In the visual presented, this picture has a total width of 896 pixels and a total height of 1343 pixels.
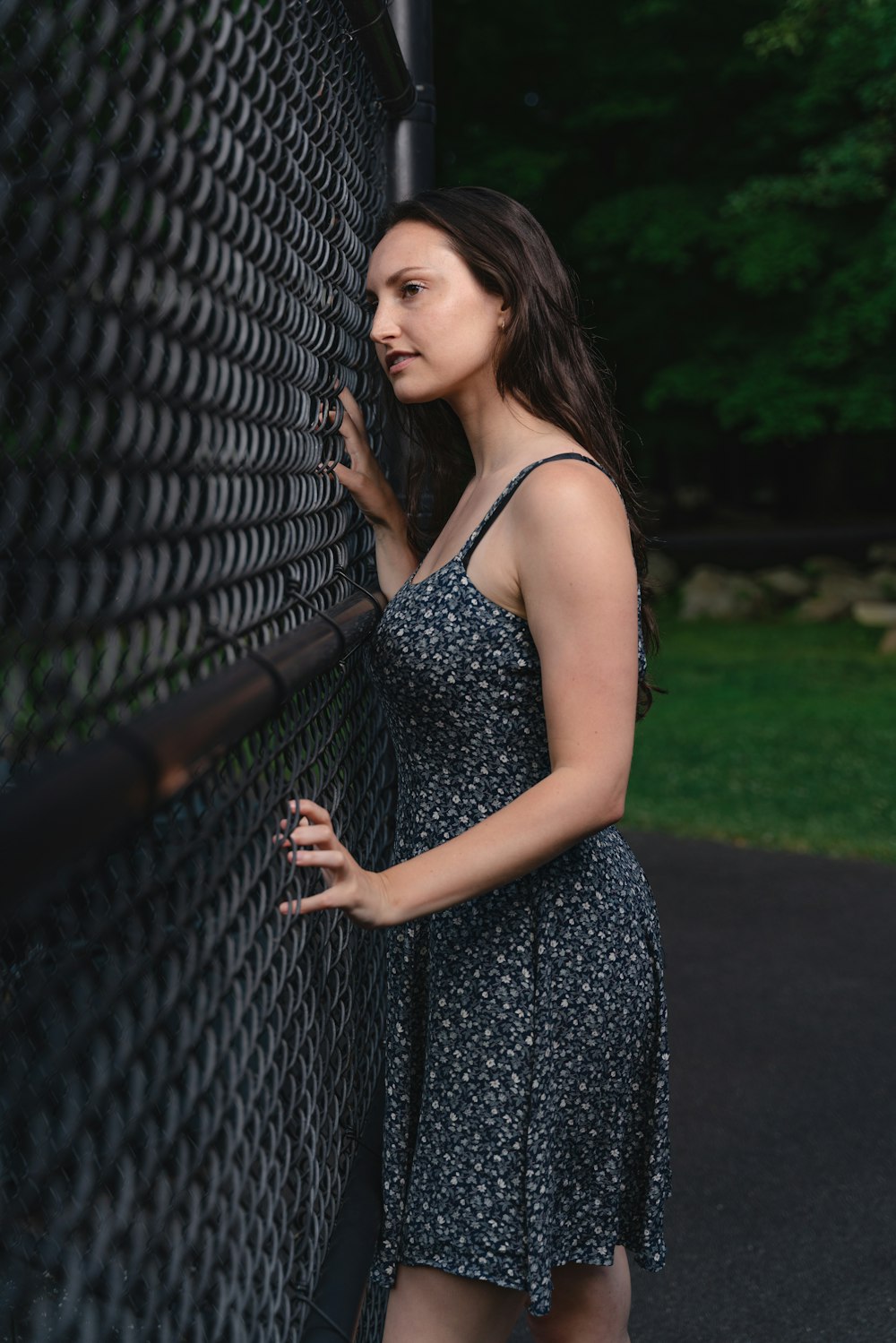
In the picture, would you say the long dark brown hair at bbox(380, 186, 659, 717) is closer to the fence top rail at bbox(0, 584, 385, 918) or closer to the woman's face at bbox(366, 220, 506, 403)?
the woman's face at bbox(366, 220, 506, 403)

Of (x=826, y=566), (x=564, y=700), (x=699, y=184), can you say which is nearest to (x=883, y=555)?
(x=826, y=566)

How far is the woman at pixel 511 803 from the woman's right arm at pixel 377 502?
0.78ft

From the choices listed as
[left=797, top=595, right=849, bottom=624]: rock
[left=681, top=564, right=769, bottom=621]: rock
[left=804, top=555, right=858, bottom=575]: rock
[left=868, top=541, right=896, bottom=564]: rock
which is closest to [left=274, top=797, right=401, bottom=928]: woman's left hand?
[left=797, top=595, right=849, bottom=624]: rock

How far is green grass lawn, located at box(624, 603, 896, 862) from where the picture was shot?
7.79m

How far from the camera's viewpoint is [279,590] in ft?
6.03

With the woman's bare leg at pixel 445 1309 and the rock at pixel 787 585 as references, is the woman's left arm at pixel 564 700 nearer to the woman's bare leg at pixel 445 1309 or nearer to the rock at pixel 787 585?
the woman's bare leg at pixel 445 1309

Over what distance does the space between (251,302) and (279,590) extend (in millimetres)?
372

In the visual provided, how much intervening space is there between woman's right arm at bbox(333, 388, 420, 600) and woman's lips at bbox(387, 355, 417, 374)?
0.64ft

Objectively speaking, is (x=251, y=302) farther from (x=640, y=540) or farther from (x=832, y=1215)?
(x=832, y=1215)

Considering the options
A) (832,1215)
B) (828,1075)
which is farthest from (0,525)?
(828,1075)

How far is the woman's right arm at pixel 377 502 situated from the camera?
8.06 feet

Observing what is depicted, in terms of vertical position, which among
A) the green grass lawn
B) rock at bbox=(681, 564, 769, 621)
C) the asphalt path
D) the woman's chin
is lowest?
rock at bbox=(681, 564, 769, 621)

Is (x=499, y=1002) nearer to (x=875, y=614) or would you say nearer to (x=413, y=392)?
(x=413, y=392)

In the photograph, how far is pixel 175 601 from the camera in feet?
4.37
